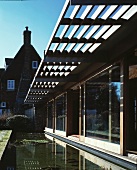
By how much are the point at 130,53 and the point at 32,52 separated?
33345 mm

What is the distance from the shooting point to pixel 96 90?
12.6 metres

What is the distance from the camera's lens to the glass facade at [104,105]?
998 cm

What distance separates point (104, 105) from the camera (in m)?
11.3

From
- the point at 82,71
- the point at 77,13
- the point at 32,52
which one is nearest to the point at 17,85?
the point at 32,52

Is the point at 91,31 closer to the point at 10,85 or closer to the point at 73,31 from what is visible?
the point at 73,31

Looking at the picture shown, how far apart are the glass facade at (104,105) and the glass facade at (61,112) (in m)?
6.43

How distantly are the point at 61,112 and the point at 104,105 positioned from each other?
10672 mm

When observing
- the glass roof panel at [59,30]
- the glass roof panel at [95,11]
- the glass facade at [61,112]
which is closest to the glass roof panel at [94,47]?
the glass roof panel at [59,30]

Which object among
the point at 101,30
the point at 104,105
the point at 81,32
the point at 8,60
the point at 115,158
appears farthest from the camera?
the point at 8,60

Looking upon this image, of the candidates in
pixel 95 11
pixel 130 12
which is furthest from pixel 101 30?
pixel 95 11

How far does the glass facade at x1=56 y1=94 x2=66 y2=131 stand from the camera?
20.7 meters

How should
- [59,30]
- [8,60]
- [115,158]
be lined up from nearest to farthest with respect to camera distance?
[59,30] → [115,158] → [8,60]

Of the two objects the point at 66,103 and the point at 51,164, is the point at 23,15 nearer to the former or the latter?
the point at 51,164

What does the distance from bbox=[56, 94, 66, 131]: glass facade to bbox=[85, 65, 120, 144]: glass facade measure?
6.43m
